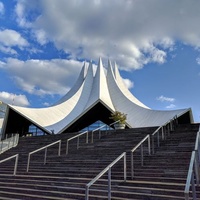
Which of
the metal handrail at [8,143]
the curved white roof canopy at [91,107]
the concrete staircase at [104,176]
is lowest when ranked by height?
the concrete staircase at [104,176]

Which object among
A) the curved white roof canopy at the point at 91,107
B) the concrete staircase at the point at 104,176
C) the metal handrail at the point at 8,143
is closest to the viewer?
the concrete staircase at the point at 104,176

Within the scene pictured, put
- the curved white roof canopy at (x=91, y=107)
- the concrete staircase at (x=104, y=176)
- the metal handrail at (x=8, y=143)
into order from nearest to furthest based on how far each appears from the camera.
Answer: the concrete staircase at (x=104, y=176) → the metal handrail at (x=8, y=143) → the curved white roof canopy at (x=91, y=107)

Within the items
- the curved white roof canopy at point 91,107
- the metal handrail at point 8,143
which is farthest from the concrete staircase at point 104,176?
the curved white roof canopy at point 91,107

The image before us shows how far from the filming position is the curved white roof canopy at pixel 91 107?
18288 millimetres

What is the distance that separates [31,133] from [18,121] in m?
1.67

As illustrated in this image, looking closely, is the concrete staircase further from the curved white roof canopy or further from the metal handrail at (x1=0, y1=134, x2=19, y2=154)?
the curved white roof canopy

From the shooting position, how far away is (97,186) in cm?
464

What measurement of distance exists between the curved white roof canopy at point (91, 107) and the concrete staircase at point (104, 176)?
10.5m

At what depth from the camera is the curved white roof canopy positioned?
18288 millimetres

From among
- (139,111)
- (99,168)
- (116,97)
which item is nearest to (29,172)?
(99,168)

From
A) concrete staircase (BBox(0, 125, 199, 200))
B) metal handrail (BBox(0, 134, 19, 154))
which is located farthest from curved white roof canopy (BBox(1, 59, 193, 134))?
concrete staircase (BBox(0, 125, 199, 200))

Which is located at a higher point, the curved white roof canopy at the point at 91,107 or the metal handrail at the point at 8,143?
the curved white roof canopy at the point at 91,107

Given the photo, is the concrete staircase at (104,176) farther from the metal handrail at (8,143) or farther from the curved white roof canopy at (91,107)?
the curved white roof canopy at (91,107)

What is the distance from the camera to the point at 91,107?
1912 centimetres
